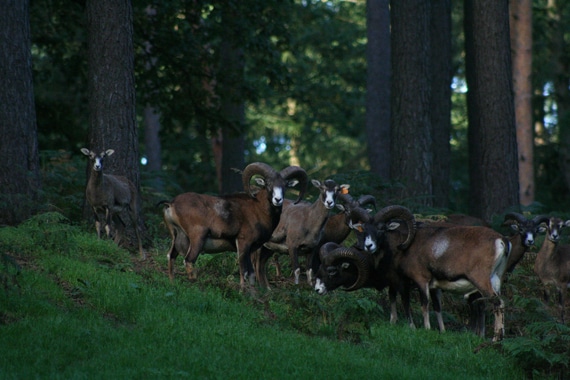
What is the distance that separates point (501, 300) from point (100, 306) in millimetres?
5992

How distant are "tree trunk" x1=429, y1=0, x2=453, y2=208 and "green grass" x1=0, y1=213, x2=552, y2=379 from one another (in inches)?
478

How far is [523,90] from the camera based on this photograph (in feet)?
101

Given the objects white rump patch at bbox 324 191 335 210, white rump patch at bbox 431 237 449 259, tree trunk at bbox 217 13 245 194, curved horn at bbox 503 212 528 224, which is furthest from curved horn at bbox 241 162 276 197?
tree trunk at bbox 217 13 245 194

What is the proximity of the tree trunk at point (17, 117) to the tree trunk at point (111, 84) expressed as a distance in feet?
3.98

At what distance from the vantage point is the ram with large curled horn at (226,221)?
15.7 metres

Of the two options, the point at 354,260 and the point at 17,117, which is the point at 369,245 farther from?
the point at 17,117

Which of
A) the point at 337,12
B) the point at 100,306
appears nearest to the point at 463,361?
the point at 100,306

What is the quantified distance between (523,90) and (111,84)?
54.9 feet

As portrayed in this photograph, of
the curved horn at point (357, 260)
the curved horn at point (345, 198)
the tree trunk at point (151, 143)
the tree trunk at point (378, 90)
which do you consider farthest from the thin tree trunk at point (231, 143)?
the curved horn at point (357, 260)

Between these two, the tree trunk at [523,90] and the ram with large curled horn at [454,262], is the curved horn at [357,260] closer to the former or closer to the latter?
the ram with large curled horn at [454,262]

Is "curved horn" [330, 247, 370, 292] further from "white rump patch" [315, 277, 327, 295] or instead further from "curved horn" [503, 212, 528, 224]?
"curved horn" [503, 212, 528, 224]

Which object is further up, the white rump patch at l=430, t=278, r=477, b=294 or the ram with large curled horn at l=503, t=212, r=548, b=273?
the ram with large curled horn at l=503, t=212, r=548, b=273

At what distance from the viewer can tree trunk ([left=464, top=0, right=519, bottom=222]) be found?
75.8 feet

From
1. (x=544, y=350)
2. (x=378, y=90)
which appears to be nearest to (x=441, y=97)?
(x=378, y=90)
